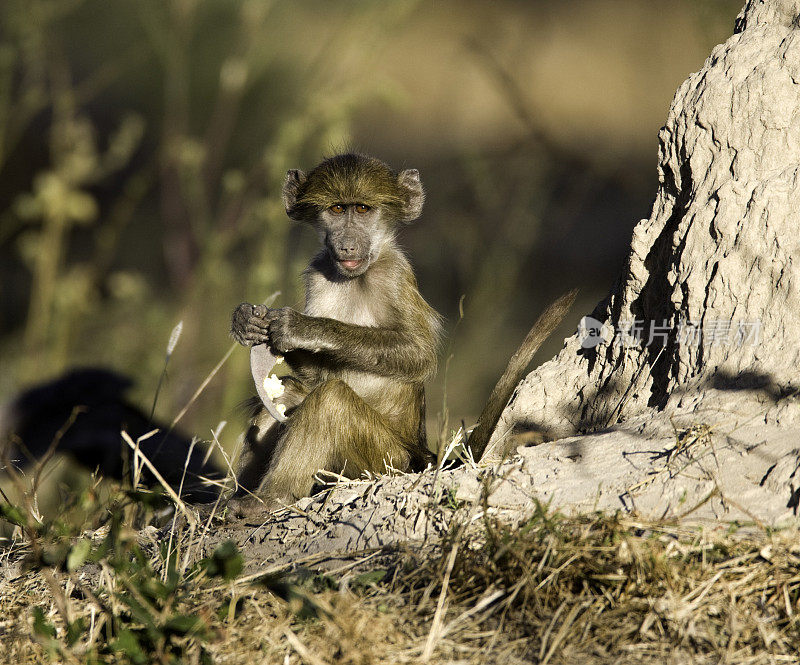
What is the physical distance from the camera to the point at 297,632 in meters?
2.55

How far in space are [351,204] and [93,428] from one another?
1.85 metres

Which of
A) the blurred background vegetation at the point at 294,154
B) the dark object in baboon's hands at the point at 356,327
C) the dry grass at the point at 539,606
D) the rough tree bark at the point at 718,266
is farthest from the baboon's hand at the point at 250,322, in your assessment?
the dry grass at the point at 539,606

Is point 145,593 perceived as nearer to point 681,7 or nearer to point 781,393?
point 781,393

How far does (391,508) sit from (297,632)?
76 cm

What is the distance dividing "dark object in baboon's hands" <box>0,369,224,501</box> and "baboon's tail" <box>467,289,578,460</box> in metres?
1.55

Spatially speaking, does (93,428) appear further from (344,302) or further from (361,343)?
(361,343)

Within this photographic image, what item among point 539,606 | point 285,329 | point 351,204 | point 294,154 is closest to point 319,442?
point 285,329

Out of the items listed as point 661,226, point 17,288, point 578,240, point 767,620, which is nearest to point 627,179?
point 578,240

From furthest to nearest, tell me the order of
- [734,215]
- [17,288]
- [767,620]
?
[17,288], [734,215], [767,620]

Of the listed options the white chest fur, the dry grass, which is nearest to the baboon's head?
the white chest fur

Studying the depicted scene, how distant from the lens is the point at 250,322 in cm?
428

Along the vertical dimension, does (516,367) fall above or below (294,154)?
below

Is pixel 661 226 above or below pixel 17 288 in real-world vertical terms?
above

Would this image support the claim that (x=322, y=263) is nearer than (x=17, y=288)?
Yes
